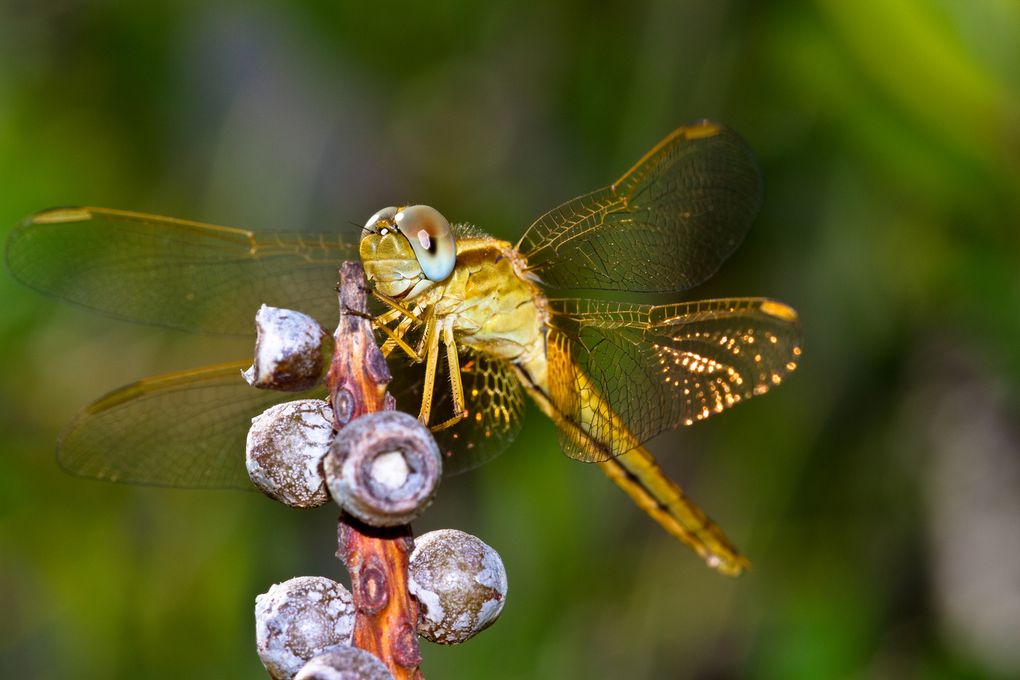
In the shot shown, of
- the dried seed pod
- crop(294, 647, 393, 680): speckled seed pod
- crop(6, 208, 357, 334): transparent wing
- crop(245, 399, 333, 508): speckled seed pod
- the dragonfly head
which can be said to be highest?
crop(6, 208, 357, 334): transparent wing

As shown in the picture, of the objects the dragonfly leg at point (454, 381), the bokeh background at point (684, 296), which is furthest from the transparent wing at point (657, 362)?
the bokeh background at point (684, 296)

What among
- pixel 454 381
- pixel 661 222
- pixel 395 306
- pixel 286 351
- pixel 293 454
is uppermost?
pixel 661 222

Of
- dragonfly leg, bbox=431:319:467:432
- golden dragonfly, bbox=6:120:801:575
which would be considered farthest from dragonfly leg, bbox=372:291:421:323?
dragonfly leg, bbox=431:319:467:432

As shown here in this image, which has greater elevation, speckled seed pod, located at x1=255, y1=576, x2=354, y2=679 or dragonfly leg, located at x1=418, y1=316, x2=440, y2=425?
dragonfly leg, located at x1=418, y1=316, x2=440, y2=425

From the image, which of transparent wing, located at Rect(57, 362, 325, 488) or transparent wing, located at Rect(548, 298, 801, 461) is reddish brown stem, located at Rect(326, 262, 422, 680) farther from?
transparent wing, located at Rect(548, 298, 801, 461)

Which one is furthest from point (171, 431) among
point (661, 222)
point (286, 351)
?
point (661, 222)

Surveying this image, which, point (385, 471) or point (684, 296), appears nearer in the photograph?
point (385, 471)

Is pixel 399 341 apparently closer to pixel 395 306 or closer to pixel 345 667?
pixel 395 306

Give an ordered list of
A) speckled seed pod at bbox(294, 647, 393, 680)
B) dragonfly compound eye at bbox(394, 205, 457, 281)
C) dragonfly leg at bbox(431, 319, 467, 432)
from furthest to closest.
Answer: dragonfly leg at bbox(431, 319, 467, 432)
dragonfly compound eye at bbox(394, 205, 457, 281)
speckled seed pod at bbox(294, 647, 393, 680)
